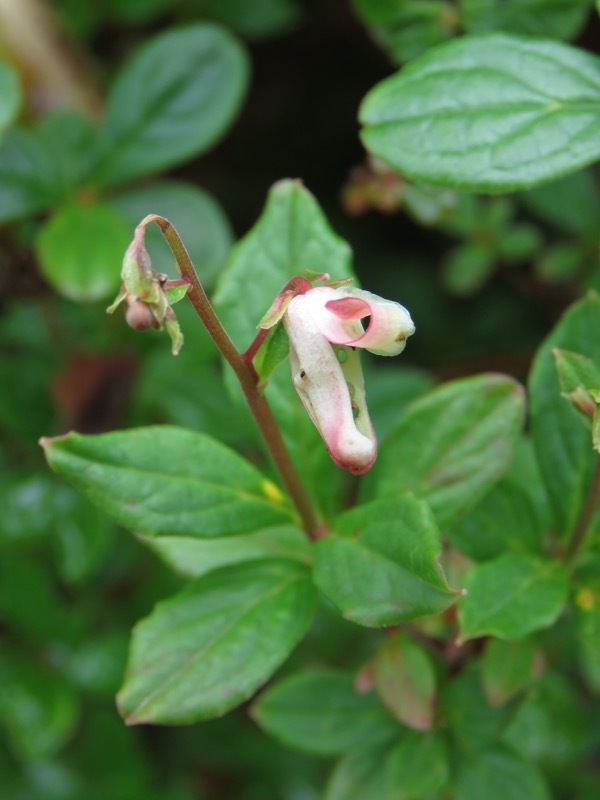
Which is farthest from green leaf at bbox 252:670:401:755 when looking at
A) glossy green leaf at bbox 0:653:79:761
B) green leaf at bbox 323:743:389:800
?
glossy green leaf at bbox 0:653:79:761

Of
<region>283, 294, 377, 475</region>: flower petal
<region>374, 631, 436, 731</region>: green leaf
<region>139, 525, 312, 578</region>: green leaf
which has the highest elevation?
<region>283, 294, 377, 475</region>: flower petal

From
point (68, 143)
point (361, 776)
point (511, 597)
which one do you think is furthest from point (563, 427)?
point (68, 143)

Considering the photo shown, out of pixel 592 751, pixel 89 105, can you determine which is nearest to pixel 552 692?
pixel 592 751

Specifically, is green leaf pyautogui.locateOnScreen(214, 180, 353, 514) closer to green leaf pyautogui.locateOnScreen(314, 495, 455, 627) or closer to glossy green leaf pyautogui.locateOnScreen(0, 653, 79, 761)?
green leaf pyautogui.locateOnScreen(314, 495, 455, 627)

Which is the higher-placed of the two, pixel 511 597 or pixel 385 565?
pixel 385 565

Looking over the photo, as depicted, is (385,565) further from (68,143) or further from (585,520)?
(68,143)

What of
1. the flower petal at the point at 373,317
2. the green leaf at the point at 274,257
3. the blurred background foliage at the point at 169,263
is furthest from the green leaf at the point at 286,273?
the blurred background foliage at the point at 169,263
